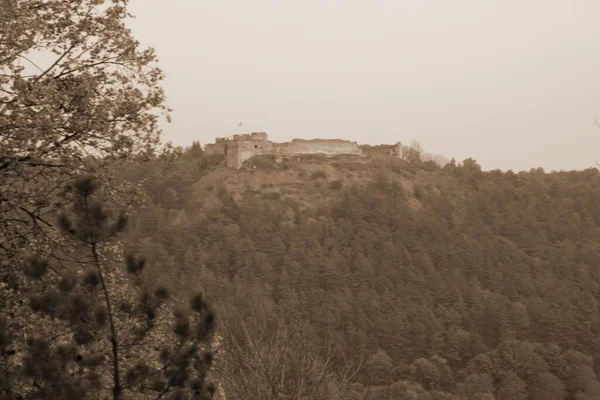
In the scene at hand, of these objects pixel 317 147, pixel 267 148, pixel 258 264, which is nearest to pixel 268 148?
pixel 267 148

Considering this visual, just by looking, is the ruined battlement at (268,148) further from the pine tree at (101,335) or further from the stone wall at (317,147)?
the pine tree at (101,335)

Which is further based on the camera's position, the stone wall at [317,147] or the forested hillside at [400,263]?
the stone wall at [317,147]

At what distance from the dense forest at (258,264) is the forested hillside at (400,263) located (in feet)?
0.68

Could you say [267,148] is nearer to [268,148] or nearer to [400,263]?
[268,148]

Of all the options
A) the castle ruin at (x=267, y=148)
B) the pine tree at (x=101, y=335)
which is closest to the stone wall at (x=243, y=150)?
the castle ruin at (x=267, y=148)

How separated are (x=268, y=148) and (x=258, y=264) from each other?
1942 centimetres

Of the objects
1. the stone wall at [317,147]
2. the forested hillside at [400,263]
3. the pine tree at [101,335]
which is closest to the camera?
the pine tree at [101,335]

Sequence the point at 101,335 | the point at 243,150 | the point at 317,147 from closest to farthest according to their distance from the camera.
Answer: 1. the point at 101,335
2. the point at 243,150
3. the point at 317,147

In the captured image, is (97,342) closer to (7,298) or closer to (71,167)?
(7,298)

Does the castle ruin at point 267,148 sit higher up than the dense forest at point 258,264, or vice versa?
the castle ruin at point 267,148

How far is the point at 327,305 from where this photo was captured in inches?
2078

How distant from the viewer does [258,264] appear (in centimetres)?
5897

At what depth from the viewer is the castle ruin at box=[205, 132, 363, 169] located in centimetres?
7375

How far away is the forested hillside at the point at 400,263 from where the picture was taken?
44656 mm
